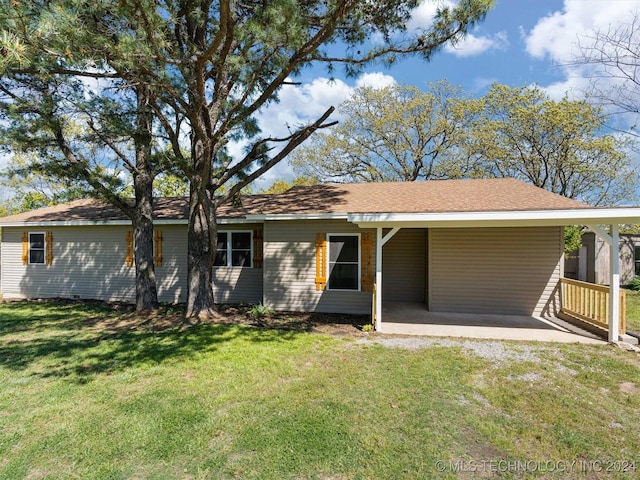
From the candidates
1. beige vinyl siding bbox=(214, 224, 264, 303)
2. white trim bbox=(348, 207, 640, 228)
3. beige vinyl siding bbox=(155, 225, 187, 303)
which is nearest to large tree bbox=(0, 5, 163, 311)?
beige vinyl siding bbox=(155, 225, 187, 303)

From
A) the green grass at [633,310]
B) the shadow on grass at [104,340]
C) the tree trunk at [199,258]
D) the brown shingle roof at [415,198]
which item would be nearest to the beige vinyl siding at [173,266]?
the shadow on grass at [104,340]

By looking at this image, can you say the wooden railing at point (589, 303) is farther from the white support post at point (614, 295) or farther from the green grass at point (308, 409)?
the green grass at point (308, 409)

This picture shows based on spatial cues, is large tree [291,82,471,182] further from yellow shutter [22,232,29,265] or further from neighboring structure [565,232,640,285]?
yellow shutter [22,232,29,265]

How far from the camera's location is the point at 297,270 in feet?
27.8

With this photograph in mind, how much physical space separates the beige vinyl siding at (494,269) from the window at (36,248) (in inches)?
463

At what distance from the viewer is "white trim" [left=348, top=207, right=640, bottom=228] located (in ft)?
18.2

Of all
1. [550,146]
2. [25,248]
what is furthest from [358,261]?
[550,146]

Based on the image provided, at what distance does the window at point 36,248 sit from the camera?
11.1 m

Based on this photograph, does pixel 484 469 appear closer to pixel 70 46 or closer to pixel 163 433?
pixel 163 433

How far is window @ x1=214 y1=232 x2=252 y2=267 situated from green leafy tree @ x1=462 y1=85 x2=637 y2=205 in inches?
542

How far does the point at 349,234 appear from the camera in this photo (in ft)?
26.8

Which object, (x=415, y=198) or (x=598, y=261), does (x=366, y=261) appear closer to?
(x=415, y=198)

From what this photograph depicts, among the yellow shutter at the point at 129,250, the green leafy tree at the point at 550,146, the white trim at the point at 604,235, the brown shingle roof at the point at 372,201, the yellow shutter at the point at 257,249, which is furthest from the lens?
the green leafy tree at the point at 550,146

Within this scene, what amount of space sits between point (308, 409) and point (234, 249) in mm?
6646
